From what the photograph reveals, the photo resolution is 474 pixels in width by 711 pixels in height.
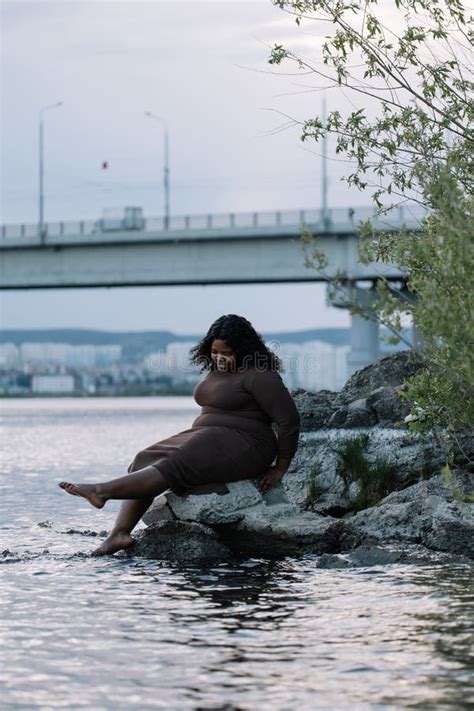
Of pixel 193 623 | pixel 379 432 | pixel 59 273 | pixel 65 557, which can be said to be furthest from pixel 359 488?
pixel 59 273

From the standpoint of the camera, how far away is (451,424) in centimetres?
1326

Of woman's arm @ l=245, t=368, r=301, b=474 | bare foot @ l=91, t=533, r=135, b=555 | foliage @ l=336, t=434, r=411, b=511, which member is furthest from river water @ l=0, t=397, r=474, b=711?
foliage @ l=336, t=434, r=411, b=511

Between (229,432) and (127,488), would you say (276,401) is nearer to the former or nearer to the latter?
(229,432)

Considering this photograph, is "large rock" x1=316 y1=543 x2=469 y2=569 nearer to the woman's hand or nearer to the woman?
the woman's hand

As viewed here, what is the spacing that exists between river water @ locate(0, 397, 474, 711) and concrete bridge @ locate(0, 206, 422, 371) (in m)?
41.1

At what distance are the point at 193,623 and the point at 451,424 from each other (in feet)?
16.7

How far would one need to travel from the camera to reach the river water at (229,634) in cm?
702

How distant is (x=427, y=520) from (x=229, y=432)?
1.96m

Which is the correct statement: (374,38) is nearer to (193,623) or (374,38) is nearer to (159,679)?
(193,623)

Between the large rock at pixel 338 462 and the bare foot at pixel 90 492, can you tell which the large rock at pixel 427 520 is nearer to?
the large rock at pixel 338 462

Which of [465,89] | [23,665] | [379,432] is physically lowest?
[23,665]

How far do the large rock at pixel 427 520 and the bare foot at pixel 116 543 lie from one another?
79.1 inches

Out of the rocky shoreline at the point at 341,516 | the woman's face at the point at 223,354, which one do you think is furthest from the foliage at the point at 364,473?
the woman's face at the point at 223,354

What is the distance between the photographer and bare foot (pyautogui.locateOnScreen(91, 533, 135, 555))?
11695 millimetres
